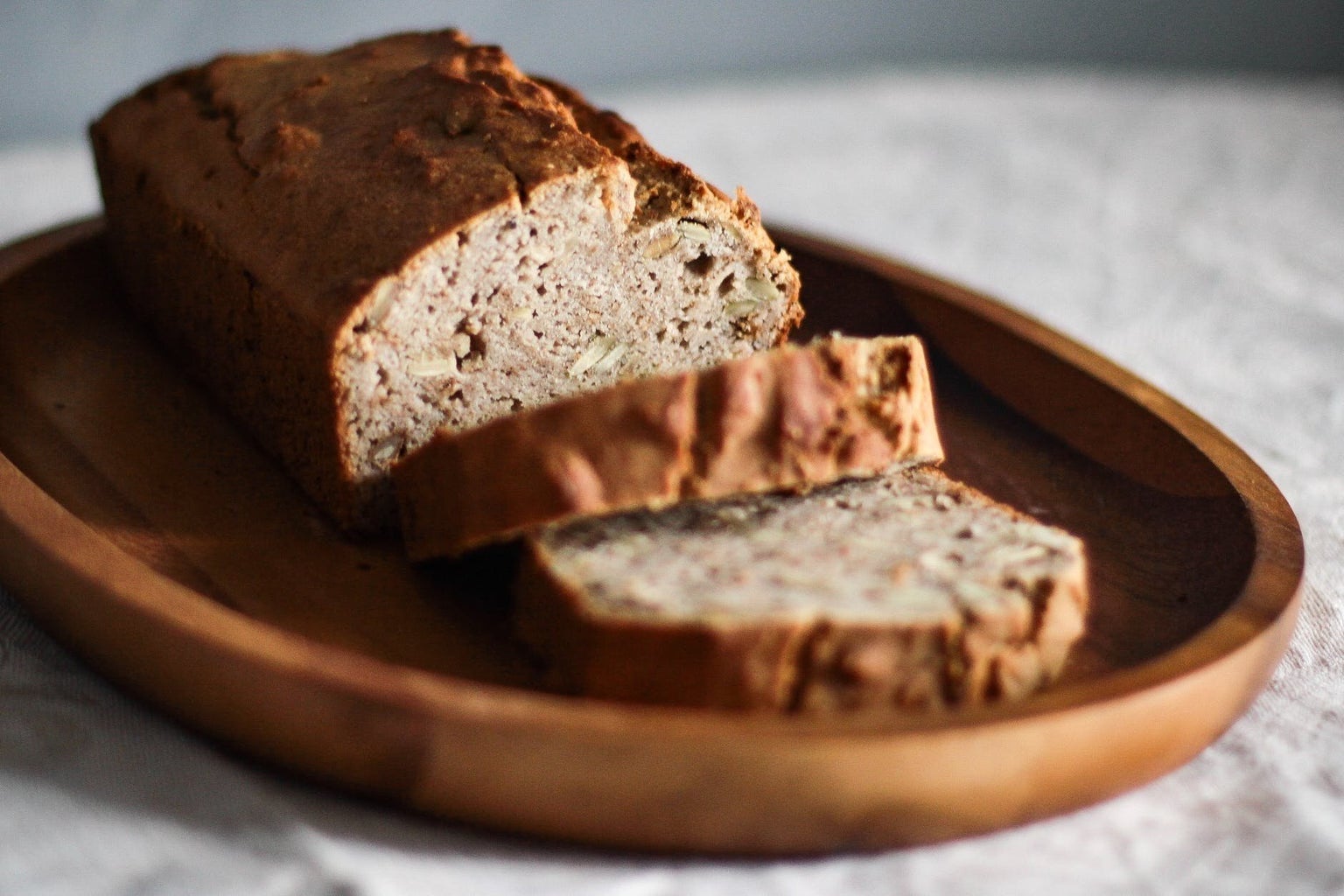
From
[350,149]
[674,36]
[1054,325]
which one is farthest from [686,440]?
[674,36]

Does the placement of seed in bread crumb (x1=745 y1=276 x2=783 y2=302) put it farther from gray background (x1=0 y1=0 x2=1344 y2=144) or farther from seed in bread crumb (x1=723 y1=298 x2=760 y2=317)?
gray background (x1=0 y1=0 x2=1344 y2=144)

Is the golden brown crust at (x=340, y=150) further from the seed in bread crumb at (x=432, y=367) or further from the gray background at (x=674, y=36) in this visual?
the gray background at (x=674, y=36)

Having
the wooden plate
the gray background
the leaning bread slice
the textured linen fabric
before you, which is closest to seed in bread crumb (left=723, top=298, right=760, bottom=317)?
the leaning bread slice

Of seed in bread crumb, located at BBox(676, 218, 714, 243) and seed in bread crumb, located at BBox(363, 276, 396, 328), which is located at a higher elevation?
seed in bread crumb, located at BBox(676, 218, 714, 243)

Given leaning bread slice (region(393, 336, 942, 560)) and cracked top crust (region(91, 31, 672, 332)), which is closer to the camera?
leaning bread slice (region(393, 336, 942, 560))

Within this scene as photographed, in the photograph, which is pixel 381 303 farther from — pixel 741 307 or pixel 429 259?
pixel 741 307

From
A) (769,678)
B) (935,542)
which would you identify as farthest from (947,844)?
(935,542)
